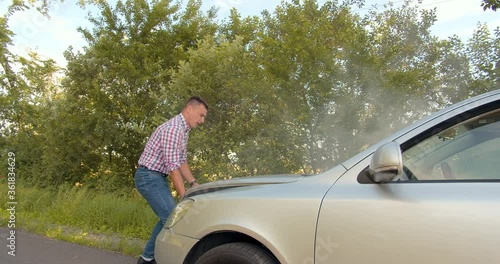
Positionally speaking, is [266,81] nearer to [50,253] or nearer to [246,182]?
[246,182]

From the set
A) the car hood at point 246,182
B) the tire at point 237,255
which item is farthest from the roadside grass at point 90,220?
the tire at point 237,255

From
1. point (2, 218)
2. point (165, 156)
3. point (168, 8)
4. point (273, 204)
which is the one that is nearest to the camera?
point (273, 204)

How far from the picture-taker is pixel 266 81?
5602mm

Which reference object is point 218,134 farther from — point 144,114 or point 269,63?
point 144,114

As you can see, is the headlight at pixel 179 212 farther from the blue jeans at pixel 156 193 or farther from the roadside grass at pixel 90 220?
the roadside grass at pixel 90 220

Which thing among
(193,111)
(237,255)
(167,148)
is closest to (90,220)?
(167,148)

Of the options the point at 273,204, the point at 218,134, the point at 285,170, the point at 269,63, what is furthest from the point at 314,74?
the point at 273,204

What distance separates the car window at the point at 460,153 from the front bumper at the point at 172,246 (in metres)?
1.50

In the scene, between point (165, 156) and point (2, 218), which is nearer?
point (165, 156)

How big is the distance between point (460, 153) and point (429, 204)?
430 mm

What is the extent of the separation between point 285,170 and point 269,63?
A: 1.50 metres

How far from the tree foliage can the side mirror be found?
3.11 meters

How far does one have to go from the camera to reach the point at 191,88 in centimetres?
673

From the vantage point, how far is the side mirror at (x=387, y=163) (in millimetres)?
1913
